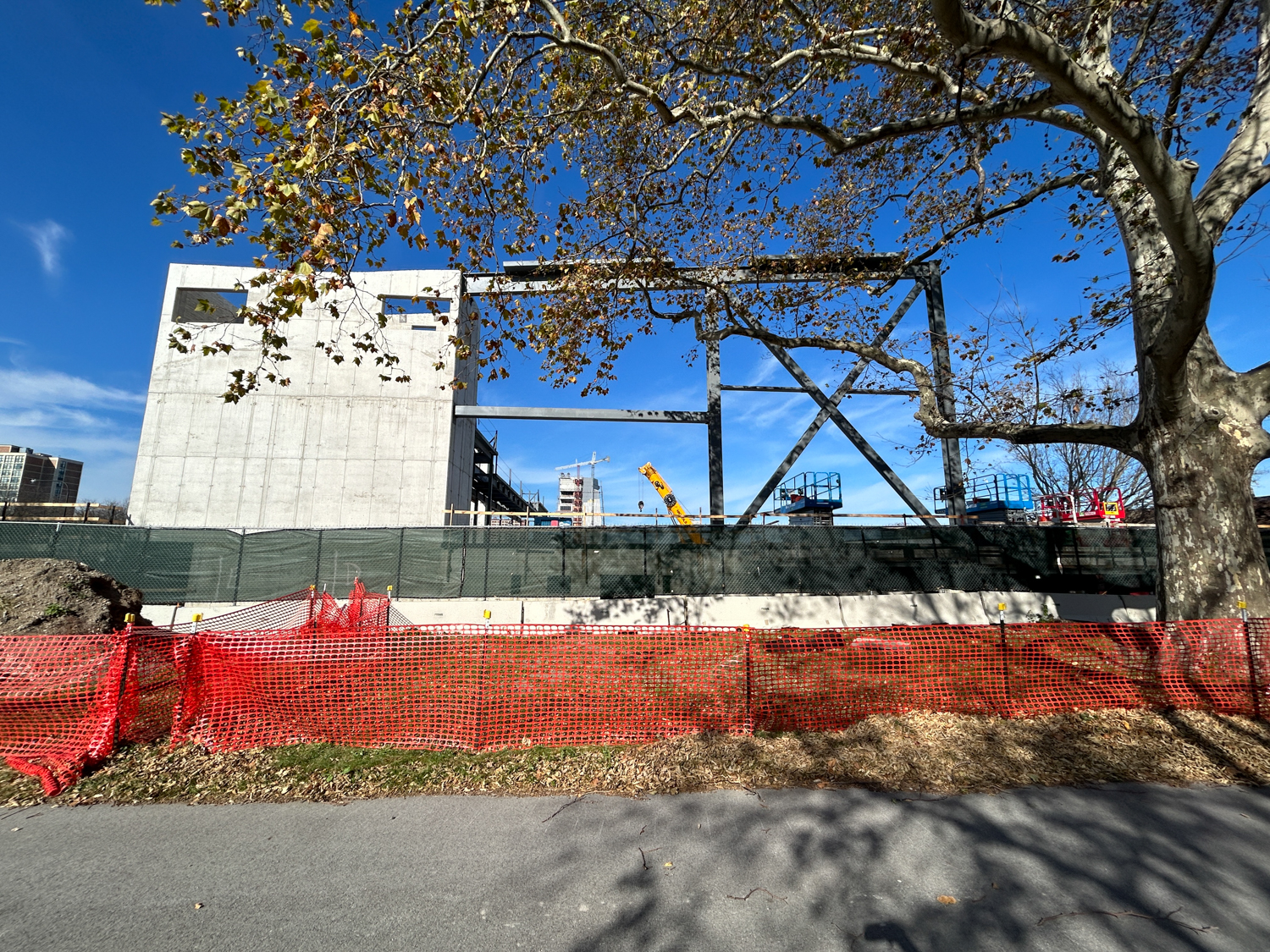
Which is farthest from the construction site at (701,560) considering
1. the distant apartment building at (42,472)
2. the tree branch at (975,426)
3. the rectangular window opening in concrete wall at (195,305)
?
the distant apartment building at (42,472)

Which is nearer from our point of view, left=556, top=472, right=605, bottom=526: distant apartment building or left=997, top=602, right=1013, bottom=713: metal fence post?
left=997, top=602, right=1013, bottom=713: metal fence post

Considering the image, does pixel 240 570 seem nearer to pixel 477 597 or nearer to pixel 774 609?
pixel 477 597

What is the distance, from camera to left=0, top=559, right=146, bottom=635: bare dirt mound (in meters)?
6.92

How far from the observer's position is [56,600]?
734cm

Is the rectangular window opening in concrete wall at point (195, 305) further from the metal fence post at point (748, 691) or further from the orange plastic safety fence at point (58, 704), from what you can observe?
the metal fence post at point (748, 691)

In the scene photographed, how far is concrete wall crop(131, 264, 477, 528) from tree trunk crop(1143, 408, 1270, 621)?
72.2 feet

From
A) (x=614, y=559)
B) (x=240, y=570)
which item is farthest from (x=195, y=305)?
(x=614, y=559)

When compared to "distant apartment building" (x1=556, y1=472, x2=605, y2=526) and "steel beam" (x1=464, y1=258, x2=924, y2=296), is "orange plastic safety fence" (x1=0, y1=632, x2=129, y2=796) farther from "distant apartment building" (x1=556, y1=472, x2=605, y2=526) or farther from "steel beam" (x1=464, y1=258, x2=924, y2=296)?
"distant apartment building" (x1=556, y1=472, x2=605, y2=526)

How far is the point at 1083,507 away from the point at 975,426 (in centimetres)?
2695

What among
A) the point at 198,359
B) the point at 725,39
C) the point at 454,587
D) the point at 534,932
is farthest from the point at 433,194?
the point at 198,359

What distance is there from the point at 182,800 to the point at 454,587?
10.2 meters

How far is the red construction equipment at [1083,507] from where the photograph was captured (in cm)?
2339

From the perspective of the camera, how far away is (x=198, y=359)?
79.9 feet

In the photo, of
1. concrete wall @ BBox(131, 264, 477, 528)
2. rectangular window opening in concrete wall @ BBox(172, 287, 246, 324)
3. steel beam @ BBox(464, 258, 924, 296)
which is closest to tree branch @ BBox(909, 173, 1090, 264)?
steel beam @ BBox(464, 258, 924, 296)
